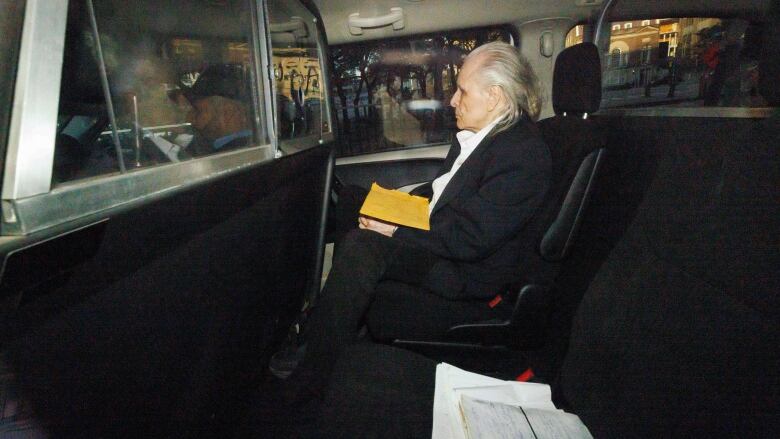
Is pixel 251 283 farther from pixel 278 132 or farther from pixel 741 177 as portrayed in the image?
pixel 741 177

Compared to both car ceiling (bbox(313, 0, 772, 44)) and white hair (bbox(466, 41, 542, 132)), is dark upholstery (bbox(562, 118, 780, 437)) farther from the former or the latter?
car ceiling (bbox(313, 0, 772, 44))

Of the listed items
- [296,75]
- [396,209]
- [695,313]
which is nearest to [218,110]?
[396,209]

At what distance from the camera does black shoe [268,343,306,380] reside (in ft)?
5.64

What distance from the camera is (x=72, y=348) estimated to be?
0.64 meters

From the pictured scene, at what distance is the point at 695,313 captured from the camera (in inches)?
28.3

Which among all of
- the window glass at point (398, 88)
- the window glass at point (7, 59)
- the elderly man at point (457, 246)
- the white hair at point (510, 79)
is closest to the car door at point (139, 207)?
the window glass at point (7, 59)

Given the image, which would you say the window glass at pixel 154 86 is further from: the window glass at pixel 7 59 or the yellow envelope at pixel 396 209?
the yellow envelope at pixel 396 209

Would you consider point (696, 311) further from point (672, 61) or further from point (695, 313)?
point (672, 61)

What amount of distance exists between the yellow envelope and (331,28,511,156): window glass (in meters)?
1.52

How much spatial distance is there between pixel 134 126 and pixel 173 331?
0.40 meters

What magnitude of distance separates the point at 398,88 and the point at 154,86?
232 centimetres

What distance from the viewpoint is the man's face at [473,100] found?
173 cm

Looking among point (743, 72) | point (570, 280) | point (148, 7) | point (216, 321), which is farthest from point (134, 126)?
point (743, 72)

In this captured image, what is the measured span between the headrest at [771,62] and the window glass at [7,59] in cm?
104
